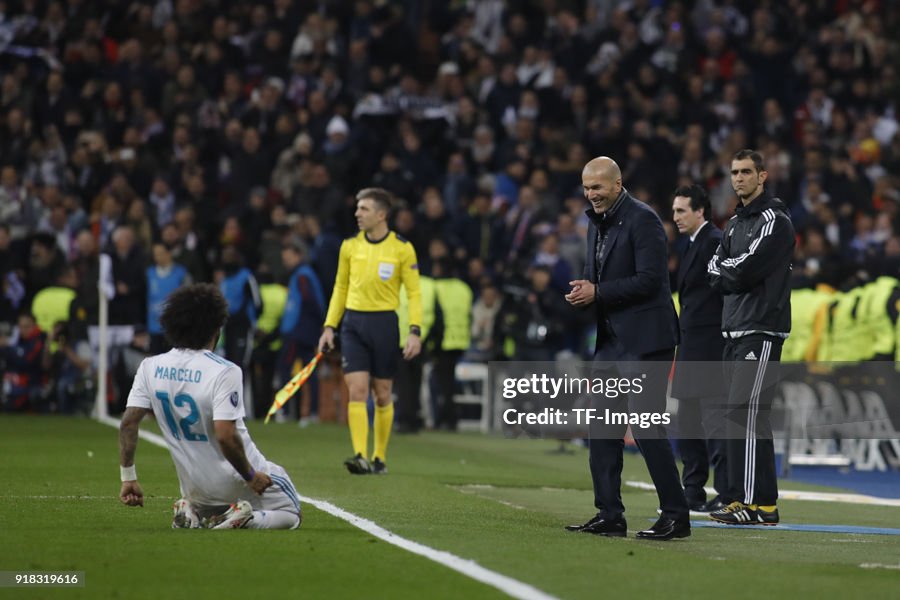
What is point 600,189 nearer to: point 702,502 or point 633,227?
point 633,227

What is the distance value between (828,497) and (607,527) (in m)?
5.39

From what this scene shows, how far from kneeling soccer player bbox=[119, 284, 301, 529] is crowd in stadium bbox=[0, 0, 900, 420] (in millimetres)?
13653

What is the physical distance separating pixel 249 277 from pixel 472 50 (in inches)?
336

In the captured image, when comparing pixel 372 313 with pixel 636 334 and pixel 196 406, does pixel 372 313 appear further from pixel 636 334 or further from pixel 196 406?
pixel 196 406

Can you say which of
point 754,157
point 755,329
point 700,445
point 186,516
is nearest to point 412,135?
point 700,445

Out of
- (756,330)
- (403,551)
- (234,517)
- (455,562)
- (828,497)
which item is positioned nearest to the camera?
(455,562)

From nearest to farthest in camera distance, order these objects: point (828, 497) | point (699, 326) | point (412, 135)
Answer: point (699, 326) → point (828, 497) → point (412, 135)

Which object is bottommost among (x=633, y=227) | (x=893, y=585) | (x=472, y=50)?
(x=893, y=585)

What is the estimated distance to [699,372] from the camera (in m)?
12.2

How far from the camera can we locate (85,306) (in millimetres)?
23750

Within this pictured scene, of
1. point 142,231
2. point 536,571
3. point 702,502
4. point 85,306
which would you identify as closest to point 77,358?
point 85,306

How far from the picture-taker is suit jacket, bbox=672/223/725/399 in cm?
1224

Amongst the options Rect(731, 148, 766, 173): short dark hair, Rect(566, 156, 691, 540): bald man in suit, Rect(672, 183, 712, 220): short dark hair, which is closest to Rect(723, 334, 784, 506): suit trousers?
Rect(731, 148, 766, 173): short dark hair

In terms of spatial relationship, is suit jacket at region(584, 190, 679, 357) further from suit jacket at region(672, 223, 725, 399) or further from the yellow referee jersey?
the yellow referee jersey
